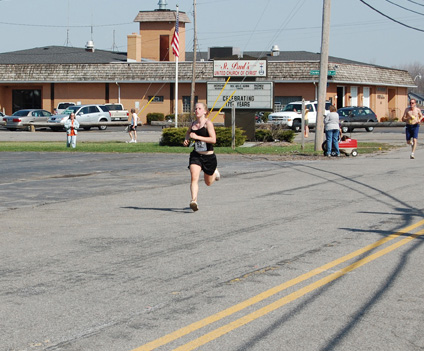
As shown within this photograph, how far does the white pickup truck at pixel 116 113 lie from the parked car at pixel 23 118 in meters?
4.73

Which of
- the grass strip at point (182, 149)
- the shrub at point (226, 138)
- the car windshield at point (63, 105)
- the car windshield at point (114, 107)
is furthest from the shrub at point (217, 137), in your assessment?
the car windshield at point (63, 105)

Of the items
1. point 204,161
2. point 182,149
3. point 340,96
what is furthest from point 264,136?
point 340,96

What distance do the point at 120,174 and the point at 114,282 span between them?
1287 cm

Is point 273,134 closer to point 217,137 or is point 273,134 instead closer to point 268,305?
point 217,137

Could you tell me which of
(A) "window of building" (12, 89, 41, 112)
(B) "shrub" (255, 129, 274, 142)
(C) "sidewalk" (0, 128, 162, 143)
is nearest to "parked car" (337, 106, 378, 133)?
(C) "sidewalk" (0, 128, 162, 143)

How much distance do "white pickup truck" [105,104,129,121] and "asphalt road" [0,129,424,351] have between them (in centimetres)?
4109

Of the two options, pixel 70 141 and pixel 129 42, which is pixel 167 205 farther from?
pixel 129 42

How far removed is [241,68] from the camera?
3491 cm

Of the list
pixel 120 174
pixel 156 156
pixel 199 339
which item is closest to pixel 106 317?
pixel 199 339

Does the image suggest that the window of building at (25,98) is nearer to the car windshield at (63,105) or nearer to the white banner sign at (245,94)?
the car windshield at (63,105)

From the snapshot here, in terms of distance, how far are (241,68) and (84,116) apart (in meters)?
21.6

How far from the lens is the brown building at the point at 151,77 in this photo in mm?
62062

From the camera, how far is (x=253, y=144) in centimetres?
3353

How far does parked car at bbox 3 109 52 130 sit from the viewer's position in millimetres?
53281
